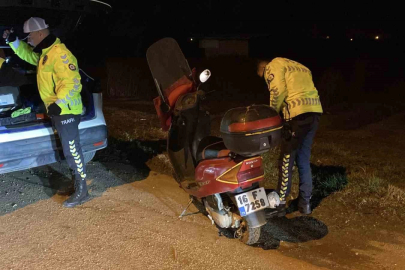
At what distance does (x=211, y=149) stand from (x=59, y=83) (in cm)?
169

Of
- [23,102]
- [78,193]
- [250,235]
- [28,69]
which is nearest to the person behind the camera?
[250,235]

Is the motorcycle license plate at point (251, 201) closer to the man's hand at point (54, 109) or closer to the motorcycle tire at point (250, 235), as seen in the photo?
the motorcycle tire at point (250, 235)

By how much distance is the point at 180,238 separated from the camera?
3.84 metres

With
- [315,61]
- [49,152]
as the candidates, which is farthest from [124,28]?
[49,152]

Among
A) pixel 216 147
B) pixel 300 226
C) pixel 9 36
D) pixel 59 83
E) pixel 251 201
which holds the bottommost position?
pixel 300 226

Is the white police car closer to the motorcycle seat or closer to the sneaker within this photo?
the motorcycle seat

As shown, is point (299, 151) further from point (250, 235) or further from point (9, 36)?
point (9, 36)

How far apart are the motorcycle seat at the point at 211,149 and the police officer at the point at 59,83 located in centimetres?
140

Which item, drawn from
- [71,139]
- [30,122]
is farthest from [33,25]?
[71,139]

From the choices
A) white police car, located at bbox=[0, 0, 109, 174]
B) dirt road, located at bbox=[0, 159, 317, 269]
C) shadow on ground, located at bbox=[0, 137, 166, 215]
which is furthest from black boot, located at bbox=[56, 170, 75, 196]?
white police car, located at bbox=[0, 0, 109, 174]

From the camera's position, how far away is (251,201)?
3.46m

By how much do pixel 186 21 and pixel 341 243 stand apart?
26.2 m

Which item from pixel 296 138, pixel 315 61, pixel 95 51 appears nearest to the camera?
pixel 296 138

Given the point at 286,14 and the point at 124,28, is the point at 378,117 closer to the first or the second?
the point at 124,28
